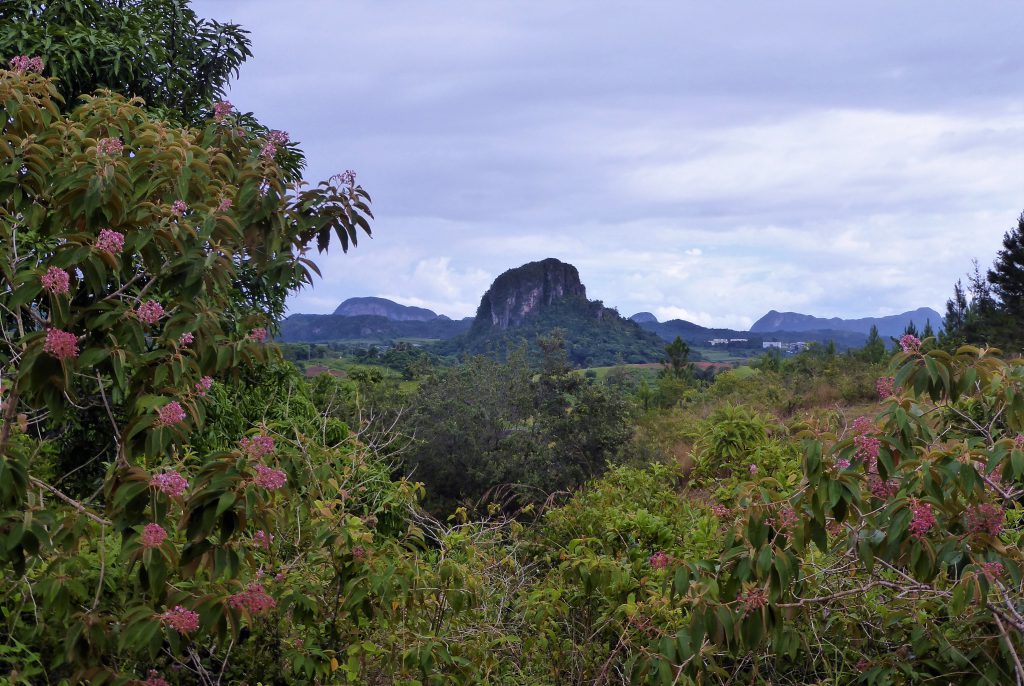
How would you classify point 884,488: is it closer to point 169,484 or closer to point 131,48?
point 169,484

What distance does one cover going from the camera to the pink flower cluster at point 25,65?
10.00 ft

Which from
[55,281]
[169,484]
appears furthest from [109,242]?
[169,484]

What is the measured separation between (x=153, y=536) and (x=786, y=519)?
76.5 inches

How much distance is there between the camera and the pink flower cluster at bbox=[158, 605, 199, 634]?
225cm

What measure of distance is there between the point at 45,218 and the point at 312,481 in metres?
1.39

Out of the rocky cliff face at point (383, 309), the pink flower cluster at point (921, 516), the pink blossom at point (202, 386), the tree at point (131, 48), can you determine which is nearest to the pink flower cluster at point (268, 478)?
the pink blossom at point (202, 386)

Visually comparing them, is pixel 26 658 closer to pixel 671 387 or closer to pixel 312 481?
pixel 312 481

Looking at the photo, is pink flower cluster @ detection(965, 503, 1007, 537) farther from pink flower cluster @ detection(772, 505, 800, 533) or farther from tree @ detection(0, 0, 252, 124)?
tree @ detection(0, 0, 252, 124)

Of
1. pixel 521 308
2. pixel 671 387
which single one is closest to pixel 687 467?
pixel 671 387

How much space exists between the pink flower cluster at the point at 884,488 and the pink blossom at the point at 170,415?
7.60ft

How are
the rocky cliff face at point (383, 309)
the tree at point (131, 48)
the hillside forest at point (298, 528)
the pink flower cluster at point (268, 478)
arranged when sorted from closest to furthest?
1. the pink flower cluster at point (268, 478)
2. the hillside forest at point (298, 528)
3. the tree at point (131, 48)
4. the rocky cliff face at point (383, 309)

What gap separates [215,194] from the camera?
3008 mm

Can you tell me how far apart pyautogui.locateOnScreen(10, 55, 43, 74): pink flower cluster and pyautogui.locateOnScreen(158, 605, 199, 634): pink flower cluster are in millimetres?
2139

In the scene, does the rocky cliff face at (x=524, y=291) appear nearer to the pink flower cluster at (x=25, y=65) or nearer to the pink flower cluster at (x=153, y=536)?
the pink flower cluster at (x=25, y=65)
